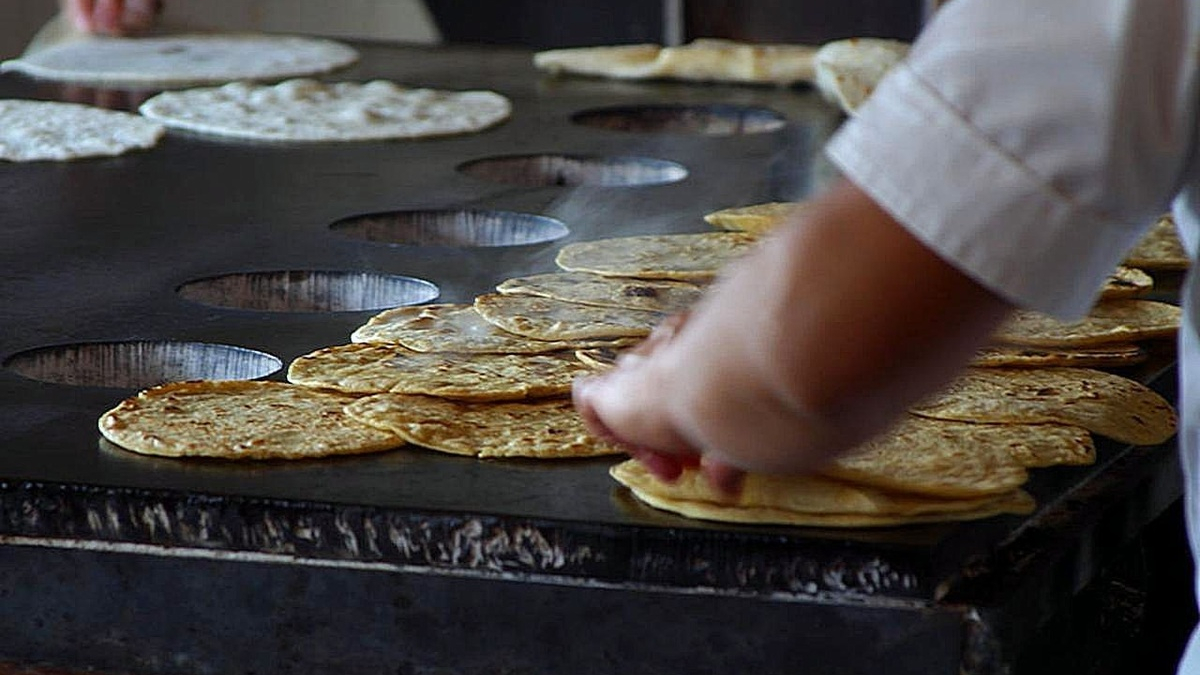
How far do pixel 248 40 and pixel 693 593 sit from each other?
2.98m

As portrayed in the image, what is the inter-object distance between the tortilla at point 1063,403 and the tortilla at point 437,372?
0.33 metres

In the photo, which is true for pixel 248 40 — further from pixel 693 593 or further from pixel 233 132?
pixel 693 593

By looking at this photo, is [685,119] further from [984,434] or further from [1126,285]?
[984,434]

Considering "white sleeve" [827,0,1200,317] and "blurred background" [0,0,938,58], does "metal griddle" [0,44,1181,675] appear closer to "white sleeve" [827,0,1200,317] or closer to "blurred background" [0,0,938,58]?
"white sleeve" [827,0,1200,317]

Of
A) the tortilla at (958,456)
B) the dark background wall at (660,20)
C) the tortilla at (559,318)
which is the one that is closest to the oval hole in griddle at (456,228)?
the tortilla at (559,318)

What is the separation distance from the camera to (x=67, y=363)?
169cm

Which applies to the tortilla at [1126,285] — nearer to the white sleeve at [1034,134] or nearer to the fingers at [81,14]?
the white sleeve at [1034,134]

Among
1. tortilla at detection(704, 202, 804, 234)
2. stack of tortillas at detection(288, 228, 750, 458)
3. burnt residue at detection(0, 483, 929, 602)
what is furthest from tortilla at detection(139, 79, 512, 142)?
burnt residue at detection(0, 483, 929, 602)

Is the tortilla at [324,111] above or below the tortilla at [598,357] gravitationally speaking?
below

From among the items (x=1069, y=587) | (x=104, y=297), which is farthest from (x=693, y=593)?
(x=104, y=297)

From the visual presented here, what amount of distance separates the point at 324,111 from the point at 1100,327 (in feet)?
5.69

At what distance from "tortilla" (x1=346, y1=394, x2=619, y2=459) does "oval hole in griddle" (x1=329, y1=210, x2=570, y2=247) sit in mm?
887

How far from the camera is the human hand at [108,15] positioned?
3.82 metres

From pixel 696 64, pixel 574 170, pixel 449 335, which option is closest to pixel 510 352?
pixel 449 335
